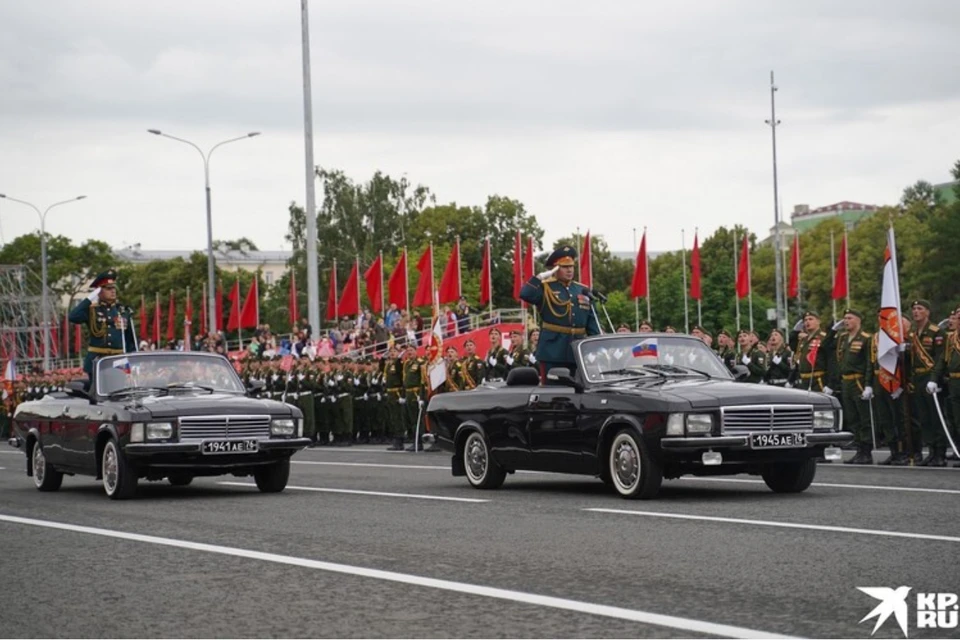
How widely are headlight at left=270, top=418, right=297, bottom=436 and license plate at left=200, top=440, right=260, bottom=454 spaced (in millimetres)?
288

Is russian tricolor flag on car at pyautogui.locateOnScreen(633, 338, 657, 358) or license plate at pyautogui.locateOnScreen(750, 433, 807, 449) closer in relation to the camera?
license plate at pyautogui.locateOnScreen(750, 433, 807, 449)

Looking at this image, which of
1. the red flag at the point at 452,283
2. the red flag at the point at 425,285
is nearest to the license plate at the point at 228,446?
the red flag at the point at 452,283

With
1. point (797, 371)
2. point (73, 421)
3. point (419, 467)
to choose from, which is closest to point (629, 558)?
point (73, 421)

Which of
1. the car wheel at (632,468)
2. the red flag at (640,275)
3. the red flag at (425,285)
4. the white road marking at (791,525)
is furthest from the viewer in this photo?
the red flag at (640,275)

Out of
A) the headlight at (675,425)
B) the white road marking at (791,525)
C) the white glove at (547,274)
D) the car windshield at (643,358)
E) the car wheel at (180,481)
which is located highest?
the white glove at (547,274)

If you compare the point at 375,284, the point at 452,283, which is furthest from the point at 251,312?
the point at 452,283

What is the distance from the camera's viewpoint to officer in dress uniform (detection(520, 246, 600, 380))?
17750mm

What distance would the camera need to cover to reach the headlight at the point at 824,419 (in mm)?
14883

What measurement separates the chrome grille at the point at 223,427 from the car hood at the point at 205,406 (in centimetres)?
6

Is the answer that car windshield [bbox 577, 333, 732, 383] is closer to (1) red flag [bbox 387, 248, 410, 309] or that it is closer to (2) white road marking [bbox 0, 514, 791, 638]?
(2) white road marking [bbox 0, 514, 791, 638]

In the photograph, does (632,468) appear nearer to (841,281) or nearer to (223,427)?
(223,427)

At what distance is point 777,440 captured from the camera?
14.5 meters

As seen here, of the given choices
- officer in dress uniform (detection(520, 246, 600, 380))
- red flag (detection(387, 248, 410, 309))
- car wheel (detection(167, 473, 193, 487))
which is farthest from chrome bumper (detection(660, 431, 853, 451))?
red flag (detection(387, 248, 410, 309))

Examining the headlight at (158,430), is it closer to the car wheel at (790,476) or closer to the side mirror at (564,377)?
the side mirror at (564,377)
